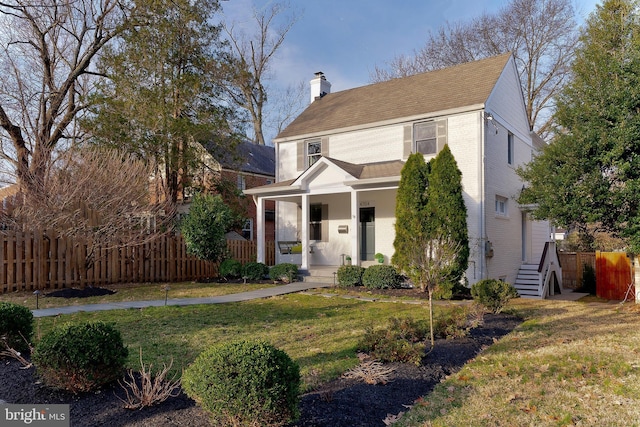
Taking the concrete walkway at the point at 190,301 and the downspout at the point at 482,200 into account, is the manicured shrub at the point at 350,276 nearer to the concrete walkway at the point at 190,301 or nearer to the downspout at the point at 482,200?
the concrete walkway at the point at 190,301

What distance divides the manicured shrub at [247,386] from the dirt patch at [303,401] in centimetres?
32

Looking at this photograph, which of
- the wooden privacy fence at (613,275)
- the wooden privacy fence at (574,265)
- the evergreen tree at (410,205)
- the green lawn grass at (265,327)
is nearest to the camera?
the green lawn grass at (265,327)

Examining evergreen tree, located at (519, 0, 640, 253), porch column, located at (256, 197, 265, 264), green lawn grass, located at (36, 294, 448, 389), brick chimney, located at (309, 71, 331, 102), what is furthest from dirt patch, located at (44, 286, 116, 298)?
brick chimney, located at (309, 71, 331, 102)

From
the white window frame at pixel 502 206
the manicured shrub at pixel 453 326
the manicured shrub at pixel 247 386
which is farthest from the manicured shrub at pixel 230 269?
the manicured shrub at pixel 247 386

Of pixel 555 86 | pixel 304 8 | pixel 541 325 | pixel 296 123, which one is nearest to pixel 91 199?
pixel 296 123

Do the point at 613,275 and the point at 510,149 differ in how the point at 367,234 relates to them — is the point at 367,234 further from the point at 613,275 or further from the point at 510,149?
the point at 613,275

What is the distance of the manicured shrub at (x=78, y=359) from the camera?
3.70 metres

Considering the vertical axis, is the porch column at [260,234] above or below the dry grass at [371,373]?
above

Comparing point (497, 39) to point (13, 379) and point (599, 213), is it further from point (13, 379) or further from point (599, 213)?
point (13, 379)

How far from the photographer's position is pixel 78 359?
3.71 m

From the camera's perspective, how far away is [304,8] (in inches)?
1179

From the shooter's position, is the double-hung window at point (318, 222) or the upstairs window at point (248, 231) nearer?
the double-hung window at point (318, 222)

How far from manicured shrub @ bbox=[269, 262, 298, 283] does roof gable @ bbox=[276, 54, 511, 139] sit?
235 inches

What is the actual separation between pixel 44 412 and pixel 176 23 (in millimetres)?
18399
